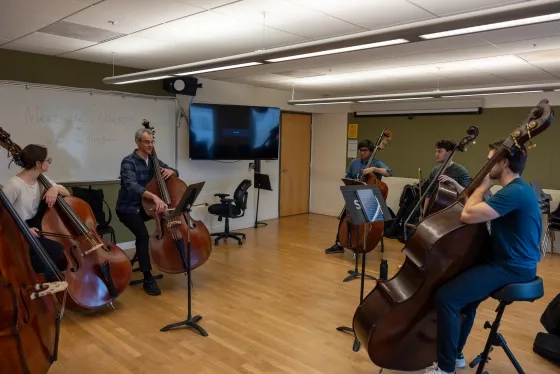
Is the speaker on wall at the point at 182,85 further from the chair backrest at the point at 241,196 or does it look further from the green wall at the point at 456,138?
the green wall at the point at 456,138

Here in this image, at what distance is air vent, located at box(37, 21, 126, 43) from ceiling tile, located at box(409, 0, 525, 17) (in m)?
2.65

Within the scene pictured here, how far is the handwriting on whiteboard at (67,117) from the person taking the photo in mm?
4875

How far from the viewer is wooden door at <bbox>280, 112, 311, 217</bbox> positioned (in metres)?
8.16

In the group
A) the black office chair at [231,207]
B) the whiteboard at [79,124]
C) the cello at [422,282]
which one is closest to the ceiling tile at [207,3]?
the cello at [422,282]

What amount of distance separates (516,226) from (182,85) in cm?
491

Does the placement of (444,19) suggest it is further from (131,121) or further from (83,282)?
(131,121)

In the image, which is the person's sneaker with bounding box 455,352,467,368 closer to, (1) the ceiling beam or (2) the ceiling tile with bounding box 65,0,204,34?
(1) the ceiling beam

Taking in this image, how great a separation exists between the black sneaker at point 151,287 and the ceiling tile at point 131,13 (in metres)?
2.32

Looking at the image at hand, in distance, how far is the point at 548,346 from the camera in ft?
9.68

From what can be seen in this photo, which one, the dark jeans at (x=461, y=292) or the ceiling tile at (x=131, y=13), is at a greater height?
the ceiling tile at (x=131, y=13)

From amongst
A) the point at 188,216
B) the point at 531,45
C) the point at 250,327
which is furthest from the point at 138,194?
the point at 531,45

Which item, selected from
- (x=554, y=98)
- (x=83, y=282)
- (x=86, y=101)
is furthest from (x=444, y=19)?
(x=554, y=98)

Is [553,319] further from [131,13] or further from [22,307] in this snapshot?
[131,13]

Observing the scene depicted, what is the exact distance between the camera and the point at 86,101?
17.4 ft
